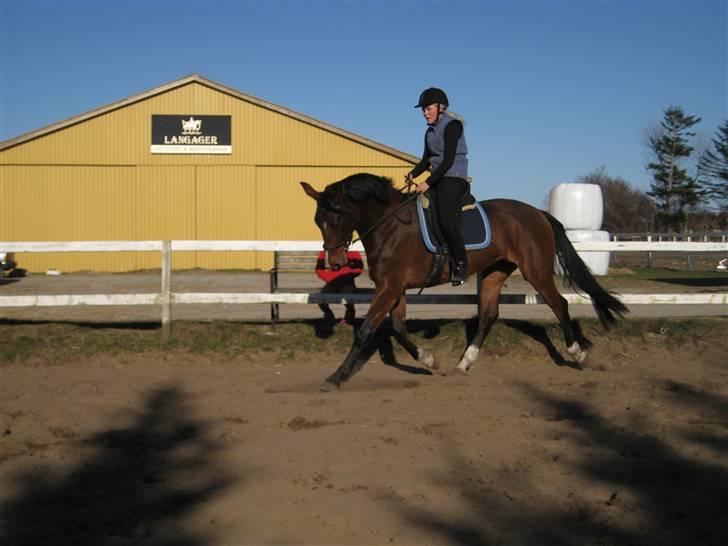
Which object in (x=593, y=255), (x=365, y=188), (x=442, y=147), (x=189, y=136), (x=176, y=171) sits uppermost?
(x=189, y=136)

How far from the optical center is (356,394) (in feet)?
23.2

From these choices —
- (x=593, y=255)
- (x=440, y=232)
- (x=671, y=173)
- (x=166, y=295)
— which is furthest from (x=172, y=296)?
(x=671, y=173)

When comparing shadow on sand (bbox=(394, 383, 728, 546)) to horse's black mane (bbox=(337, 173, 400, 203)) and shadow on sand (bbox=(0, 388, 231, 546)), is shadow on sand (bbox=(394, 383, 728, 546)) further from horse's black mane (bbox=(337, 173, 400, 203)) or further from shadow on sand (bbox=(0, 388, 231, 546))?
horse's black mane (bbox=(337, 173, 400, 203))

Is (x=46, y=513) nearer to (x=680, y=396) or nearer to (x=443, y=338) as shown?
(x=680, y=396)

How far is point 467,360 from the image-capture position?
27.2 ft

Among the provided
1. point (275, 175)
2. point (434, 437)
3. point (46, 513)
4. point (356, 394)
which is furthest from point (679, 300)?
point (275, 175)

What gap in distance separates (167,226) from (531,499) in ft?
90.4

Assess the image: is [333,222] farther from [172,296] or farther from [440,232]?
[172,296]

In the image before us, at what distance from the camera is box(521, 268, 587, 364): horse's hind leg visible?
848 cm

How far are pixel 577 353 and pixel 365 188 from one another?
126 inches

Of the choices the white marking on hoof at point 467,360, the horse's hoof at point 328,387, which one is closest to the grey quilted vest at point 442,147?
the white marking on hoof at point 467,360

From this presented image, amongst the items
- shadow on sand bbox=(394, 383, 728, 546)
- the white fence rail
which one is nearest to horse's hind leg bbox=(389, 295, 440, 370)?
the white fence rail

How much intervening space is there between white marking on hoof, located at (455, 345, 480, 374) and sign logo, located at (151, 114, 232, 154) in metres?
23.6

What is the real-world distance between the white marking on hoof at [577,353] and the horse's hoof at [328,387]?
2954 mm
